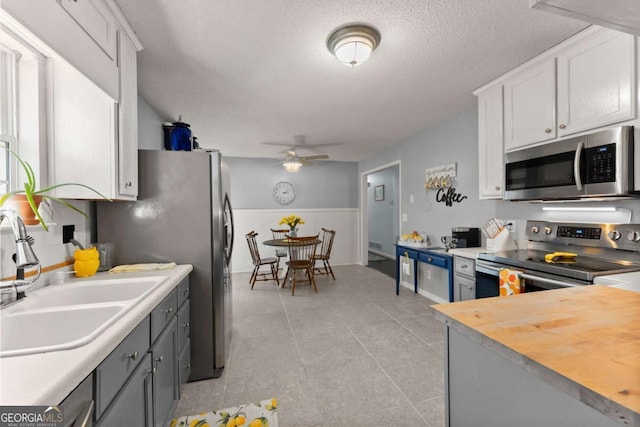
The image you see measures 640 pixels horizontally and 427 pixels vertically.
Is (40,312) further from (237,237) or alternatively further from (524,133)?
(237,237)

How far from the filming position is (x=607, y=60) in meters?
1.80

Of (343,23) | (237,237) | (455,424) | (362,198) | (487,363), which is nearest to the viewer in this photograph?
(487,363)

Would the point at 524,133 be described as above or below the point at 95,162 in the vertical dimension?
above

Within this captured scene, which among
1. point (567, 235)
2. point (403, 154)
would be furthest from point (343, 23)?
point (403, 154)

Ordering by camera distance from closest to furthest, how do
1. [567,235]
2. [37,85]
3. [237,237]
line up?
[37,85], [567,235], [237,237]

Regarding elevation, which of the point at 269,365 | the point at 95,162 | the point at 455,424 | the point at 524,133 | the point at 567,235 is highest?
the point at 524,133

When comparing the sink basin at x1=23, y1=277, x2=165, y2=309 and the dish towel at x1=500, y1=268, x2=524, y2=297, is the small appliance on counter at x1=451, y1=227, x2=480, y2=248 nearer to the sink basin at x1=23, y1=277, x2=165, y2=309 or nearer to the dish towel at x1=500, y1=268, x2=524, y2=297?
the dish towel at x1=500, y1=268, x2=524, y2=297

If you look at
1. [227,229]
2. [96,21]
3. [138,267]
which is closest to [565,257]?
[227,229]

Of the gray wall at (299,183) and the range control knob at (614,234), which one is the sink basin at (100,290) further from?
the gray wall at (299,183)

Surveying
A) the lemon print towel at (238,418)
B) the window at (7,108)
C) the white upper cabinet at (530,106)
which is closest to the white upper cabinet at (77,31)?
the window at (7,108)

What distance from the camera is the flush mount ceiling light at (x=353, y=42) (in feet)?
5.98

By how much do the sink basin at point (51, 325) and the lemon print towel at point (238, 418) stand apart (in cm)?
90

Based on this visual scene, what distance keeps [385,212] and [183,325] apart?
626 cm

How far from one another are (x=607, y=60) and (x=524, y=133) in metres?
0.64
